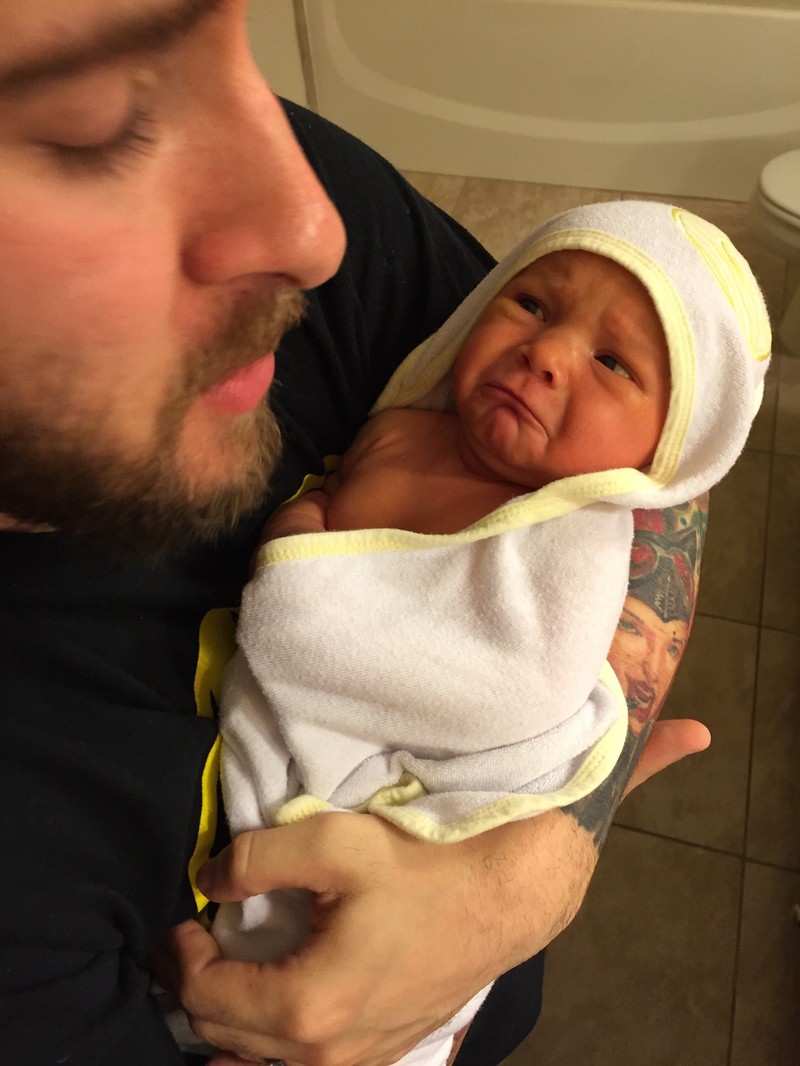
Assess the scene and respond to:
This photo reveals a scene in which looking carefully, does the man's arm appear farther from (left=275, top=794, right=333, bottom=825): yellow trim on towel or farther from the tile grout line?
the tile grout line

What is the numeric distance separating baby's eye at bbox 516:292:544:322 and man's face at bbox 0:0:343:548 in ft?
1.06

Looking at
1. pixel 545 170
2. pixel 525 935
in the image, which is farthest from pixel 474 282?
pixel 545 170

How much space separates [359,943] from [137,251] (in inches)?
17.8

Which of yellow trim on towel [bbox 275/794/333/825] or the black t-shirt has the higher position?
the black t-shirt

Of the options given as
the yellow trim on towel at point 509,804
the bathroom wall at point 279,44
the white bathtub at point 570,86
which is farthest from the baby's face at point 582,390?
the bathroom wall at point 279,44

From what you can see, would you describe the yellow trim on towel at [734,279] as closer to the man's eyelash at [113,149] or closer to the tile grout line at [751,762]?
the man's eyelash at [113,149]

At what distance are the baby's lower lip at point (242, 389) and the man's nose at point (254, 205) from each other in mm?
79

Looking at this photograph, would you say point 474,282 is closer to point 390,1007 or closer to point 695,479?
point 695,479

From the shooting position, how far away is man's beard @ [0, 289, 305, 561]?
1.44 ft

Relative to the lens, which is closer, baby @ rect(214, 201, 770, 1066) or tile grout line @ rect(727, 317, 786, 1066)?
baby @ rect(214, 201, 770, 1066)

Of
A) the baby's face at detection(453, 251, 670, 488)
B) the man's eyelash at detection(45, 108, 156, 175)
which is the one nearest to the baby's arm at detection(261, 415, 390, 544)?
the baby's face at detection(453, 251, 670, 488)

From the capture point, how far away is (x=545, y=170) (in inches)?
88.9

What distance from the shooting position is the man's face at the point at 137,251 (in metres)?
0.33

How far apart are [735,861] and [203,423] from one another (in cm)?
131
